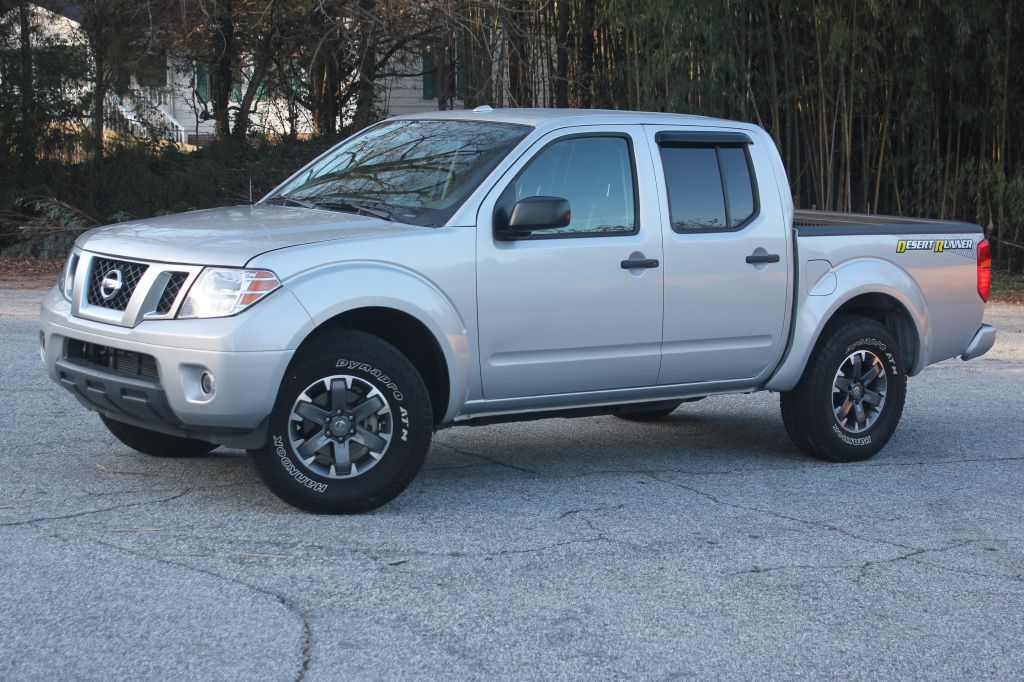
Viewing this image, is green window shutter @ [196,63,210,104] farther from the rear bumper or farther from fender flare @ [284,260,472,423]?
fender flare @ [284,260,472,423]

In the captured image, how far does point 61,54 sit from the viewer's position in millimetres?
17500

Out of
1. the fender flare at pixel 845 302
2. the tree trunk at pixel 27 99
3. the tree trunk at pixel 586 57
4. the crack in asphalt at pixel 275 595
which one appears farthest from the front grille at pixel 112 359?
the tree trunk at pixel 586 57

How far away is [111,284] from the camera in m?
5.69

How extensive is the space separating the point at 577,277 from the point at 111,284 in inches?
81.9

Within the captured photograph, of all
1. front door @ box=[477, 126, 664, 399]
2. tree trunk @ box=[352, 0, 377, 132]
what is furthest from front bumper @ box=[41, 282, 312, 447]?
tree trunk @ box=[352, 0, 377, 132]

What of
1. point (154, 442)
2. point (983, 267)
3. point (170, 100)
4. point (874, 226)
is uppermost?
point (170, 100)

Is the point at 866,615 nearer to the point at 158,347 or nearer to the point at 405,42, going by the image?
the point at 158,347

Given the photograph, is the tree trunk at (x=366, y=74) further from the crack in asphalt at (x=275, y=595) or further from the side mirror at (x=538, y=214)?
the crack in asphalt at (x=275, y=595)

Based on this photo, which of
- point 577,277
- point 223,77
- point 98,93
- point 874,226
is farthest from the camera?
point 223,77

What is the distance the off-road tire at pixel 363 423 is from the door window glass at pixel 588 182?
1058 mm

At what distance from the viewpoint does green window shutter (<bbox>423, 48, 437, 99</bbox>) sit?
20.7 meters

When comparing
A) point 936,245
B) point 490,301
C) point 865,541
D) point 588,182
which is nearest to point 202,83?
point 936,245

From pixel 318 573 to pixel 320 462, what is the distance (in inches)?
31.3

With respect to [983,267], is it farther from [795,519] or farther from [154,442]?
[154,442]
